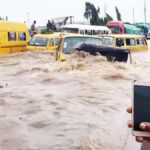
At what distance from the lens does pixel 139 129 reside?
7.62 ft

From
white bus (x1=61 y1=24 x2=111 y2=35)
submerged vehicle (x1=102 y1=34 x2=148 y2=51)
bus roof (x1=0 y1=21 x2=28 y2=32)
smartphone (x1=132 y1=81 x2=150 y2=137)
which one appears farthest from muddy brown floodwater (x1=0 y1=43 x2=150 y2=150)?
white bus (x1=61 y1=24 x2=111 y2=35)

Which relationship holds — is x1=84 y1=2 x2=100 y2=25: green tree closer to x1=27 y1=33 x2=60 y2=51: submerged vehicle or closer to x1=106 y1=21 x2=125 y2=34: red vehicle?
x1=106 y1=21 x2=125 y2=34: red vehicle

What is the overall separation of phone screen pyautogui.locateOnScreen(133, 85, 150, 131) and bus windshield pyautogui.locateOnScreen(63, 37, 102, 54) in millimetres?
9537

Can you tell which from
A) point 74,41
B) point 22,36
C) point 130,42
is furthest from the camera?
point 130,42

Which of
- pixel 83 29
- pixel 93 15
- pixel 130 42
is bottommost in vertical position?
pixel 130 42

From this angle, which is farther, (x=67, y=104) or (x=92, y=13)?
(x=92, y=13)

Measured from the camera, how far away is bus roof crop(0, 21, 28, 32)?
1612 cm

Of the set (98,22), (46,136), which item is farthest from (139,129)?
(98,22)

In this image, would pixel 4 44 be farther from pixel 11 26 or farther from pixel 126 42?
pixel 126 42

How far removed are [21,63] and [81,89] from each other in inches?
239

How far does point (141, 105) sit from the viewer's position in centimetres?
232

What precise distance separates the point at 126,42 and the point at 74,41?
5.62 meters

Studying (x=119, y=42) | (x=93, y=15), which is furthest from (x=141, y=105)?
(x=93, y=15)

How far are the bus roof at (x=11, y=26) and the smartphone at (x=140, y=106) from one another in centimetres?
1410
